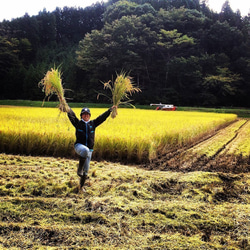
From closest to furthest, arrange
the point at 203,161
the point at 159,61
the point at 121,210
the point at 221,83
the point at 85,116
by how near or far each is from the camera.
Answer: the point at 121,210
the point at 85,116
the point at 203,161
the point at 221,83
the point at 159,61

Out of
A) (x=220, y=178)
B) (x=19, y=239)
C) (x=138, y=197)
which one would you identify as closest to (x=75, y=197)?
(x=138, y=197)

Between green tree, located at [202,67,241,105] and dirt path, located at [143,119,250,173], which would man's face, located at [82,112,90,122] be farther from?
green tree, located at [202,67,241,105]

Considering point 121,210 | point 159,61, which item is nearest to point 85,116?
point 121,210

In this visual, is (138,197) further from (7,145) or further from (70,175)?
(7,145)

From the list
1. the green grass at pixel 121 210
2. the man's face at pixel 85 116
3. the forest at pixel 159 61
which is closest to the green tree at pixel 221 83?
the forest at pixel 159 61

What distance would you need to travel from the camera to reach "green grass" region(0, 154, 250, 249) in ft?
6.69

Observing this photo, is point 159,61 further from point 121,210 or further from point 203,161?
point 121,210

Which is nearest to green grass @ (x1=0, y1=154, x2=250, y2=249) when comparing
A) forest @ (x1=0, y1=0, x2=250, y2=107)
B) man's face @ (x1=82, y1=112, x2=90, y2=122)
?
man's face @ (x1=82, y1=112, x2=90, y2=122)

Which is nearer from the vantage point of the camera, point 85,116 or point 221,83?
point 85,116

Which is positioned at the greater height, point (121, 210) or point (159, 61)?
point (159, 61)

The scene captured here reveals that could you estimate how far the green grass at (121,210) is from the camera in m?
2.04

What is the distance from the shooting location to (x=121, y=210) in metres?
2.57

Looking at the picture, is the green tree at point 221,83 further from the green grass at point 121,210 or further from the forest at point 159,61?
the green grass at point 121,210

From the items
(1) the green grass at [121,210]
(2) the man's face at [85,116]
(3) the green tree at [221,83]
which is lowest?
(1) the green grass at [121,210]
